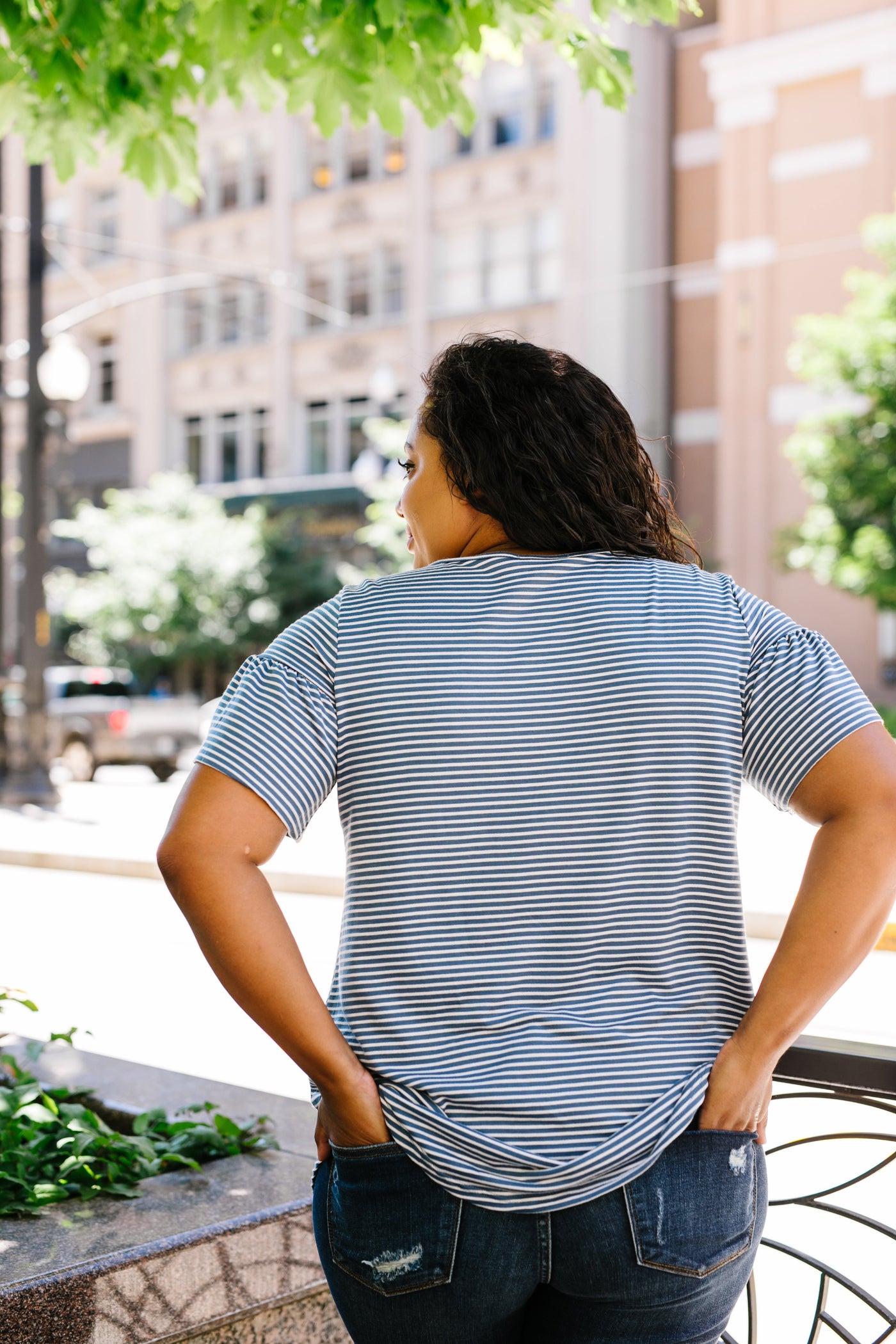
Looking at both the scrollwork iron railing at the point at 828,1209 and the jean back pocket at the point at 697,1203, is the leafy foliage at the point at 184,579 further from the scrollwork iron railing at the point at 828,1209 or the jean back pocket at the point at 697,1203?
the jean back pocket at the point at 697,1203

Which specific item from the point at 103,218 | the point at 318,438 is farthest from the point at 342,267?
the point at 103,218

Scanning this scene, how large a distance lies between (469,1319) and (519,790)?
55cm

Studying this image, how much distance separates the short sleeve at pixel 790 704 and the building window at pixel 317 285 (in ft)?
111

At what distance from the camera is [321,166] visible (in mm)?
34812

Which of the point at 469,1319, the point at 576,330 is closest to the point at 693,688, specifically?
the point at 469,1319

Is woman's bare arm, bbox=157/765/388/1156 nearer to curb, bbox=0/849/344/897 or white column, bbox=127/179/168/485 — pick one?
curb, bbox=0/849/344/897

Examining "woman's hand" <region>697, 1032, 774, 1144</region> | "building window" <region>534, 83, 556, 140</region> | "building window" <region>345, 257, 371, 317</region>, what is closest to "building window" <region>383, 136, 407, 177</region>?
"building window" <region>345, 257, 371, 317</region>

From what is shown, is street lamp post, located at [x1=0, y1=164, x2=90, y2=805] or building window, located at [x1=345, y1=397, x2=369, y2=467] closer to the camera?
street lamp post, located at [x1=0, y1=164, x2=90, y2=805]

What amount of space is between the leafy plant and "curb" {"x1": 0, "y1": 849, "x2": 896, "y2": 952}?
4.66 meters

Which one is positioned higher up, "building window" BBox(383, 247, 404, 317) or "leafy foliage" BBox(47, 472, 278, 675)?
"building window" BBox(383, 247, 404, 317)

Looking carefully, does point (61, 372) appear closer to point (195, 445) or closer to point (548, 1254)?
point (548, 1254)

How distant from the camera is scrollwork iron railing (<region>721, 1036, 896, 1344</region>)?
195cm

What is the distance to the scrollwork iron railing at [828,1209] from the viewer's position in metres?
1.95

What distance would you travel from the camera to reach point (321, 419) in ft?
113
